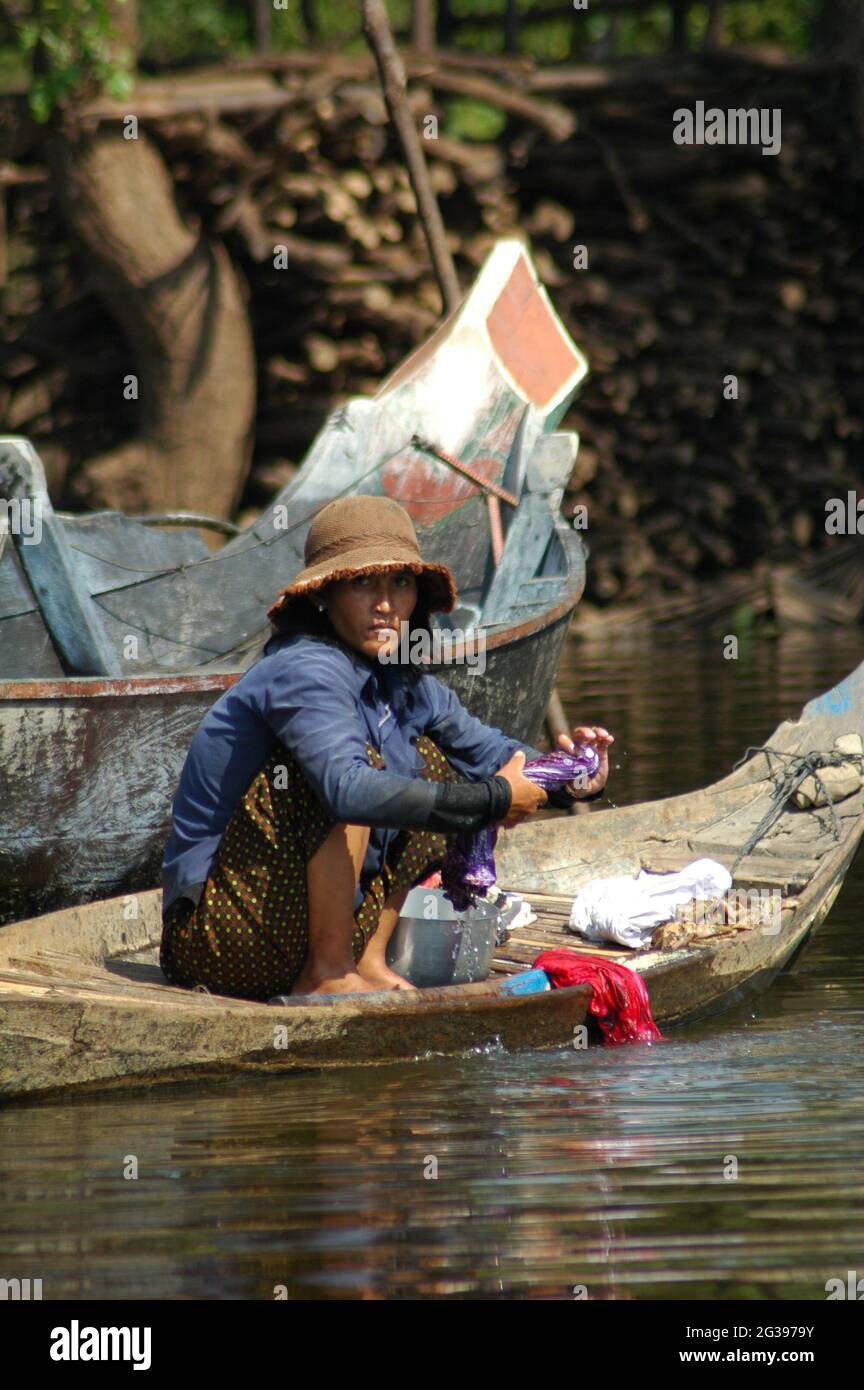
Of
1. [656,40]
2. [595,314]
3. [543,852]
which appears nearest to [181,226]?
[595,314]

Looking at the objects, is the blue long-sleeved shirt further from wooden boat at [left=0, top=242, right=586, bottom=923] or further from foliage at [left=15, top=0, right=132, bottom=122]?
foliage at [left=15, top=0, right=132, bottom=122]

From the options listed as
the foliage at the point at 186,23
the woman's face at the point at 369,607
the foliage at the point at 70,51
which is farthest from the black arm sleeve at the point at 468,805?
the foliage at the point at 186,23

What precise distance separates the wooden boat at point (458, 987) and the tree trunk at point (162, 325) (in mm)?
6565

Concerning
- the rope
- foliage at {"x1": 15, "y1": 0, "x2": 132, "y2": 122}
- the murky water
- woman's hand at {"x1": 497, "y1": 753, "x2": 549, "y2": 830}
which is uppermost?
foliage at {"x1": 15, "y1": 0, "x2": 132, "y2": 122}

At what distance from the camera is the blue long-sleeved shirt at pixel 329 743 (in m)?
4.21

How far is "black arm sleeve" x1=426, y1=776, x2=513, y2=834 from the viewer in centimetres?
426

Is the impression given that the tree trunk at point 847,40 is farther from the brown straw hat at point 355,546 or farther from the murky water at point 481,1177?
the brown straw hat at point 355,546

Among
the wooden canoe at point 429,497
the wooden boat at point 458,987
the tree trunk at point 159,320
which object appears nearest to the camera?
the wooden boat at point 458,987

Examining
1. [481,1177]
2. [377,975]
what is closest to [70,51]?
[377,975]

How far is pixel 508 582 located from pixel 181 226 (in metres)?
5.21

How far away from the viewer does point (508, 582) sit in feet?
26.4

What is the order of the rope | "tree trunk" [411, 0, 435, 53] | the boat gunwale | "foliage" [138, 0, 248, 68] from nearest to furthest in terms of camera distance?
the boat gunwale < the rope < "tree trunk" [411, 0, 435, 53] < "foliage" [138, 0, 248, 68]

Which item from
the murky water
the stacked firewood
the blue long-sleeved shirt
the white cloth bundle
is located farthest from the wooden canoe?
the stacked firewood

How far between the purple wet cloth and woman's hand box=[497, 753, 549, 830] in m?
0.13
